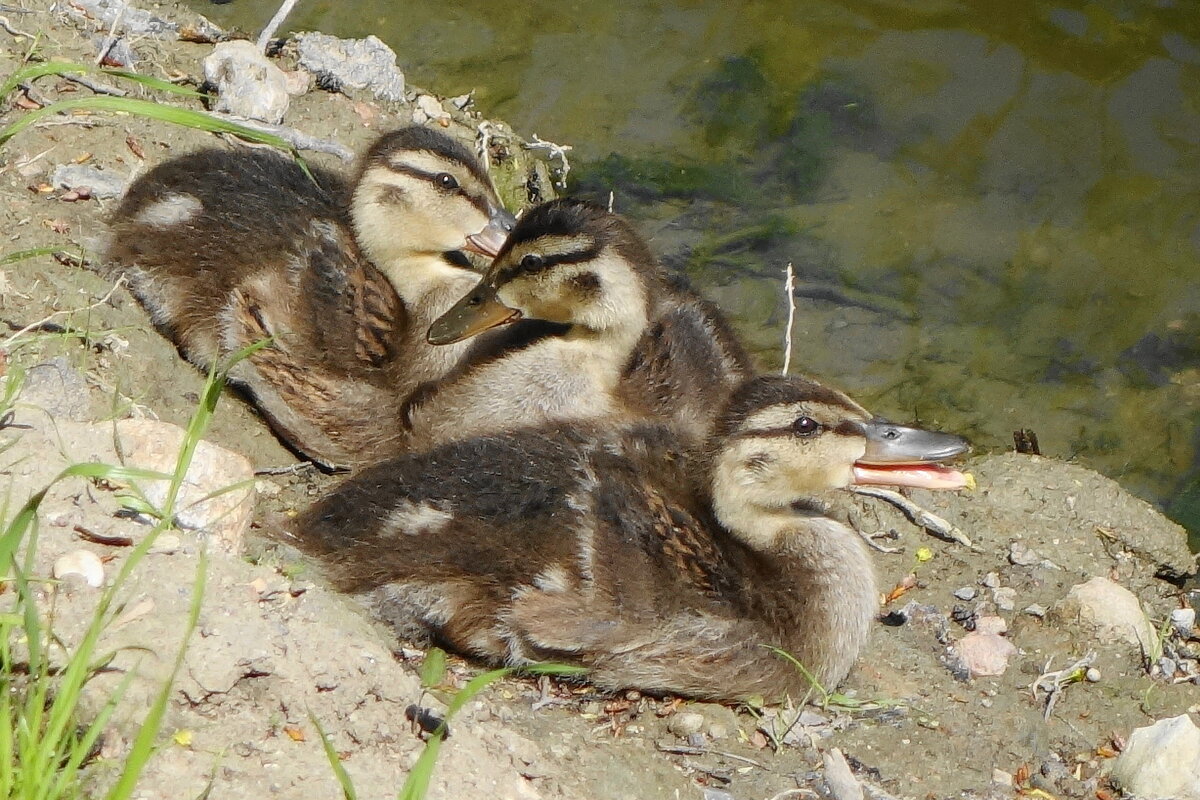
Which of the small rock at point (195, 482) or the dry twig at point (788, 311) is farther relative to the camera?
the dry twig at point (788, 311)

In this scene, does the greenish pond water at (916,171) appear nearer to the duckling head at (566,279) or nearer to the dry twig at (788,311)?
the dry twig at (788,311)

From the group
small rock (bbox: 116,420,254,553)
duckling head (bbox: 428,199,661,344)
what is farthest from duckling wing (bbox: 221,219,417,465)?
small rock (bbox: 116,420,254,553)

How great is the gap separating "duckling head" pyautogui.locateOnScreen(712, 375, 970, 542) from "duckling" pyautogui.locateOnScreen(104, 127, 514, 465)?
3.92 feet

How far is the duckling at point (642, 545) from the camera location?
3855mm

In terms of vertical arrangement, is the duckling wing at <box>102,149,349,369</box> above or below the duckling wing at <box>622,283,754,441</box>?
above

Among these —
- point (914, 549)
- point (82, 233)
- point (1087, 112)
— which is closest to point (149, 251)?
point (82, 233)

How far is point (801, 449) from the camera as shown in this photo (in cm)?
402

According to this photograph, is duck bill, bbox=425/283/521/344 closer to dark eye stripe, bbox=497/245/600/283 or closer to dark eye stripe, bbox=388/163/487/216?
dark eye stripe, bbox=497/245/600/283

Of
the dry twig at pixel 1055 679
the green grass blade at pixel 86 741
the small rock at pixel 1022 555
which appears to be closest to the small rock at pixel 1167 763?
the dry twig at pixel 1055 679

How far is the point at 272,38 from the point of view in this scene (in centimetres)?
650

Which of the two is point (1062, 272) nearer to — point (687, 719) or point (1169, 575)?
point (1169, 575)

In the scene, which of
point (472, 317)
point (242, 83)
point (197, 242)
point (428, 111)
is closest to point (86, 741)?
point (472, 317)

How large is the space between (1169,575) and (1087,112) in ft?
8.39

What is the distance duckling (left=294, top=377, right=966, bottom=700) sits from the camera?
386 centimetres
